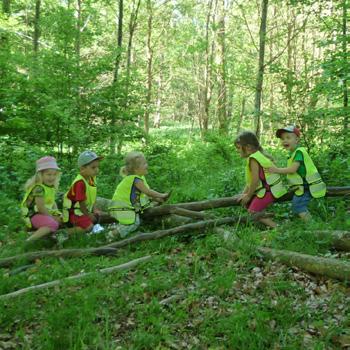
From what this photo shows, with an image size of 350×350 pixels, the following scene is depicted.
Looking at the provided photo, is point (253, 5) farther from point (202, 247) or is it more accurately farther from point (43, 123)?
point (202, 247)

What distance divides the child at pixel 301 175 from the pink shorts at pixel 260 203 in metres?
0.39

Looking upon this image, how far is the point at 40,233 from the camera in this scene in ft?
21.2

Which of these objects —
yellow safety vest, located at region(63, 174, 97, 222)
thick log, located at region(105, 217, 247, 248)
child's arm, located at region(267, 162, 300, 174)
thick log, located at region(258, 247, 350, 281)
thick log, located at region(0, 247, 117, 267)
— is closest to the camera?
thick log, located at region(258, 247, 350, 281)

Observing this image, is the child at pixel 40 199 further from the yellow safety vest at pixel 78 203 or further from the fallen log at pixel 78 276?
the fallen log at pixel 78 276

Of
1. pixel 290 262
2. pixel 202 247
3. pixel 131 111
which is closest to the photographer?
pixel 290 262

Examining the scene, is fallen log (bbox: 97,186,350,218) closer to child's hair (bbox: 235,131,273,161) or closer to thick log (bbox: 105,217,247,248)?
thick log (bbox: 105,217,247,248)

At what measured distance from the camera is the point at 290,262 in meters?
4.88

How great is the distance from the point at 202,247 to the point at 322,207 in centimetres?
229

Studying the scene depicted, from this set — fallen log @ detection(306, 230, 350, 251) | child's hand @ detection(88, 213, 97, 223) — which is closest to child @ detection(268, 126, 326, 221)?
fallen log @ detection(306, 230, 350, 251)

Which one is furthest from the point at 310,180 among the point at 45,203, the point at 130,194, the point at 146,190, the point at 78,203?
the point at 45,203

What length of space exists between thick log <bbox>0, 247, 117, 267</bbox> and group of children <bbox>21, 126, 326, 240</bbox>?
0.77m

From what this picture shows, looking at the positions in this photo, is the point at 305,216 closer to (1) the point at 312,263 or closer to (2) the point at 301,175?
(2) the point at 301,175

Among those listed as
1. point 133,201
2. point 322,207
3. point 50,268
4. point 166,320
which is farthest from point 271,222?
point 50,268

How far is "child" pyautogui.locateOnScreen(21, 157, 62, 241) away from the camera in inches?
255
